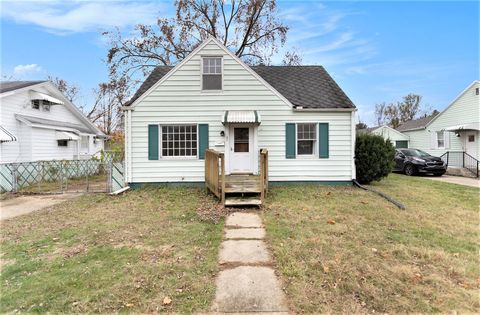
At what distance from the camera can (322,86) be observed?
12.0 metres

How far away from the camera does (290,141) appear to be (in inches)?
423

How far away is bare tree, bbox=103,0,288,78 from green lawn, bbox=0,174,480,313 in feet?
55.0

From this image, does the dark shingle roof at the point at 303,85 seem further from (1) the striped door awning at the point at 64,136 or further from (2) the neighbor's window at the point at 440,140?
(2) the neighbor's window at the point at 440,140

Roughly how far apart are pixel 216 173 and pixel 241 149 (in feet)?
8.58

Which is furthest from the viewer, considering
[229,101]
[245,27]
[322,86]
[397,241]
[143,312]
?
[245,27]

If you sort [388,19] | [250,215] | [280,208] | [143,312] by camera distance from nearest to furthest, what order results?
[143,312]
[250,215]
[280,208]
[388,19]

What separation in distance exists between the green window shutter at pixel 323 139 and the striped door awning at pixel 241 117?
8.22ft

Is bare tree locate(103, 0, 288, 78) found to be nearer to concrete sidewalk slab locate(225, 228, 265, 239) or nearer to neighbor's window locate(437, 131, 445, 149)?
neighbor's window locate(437, 131, 445, 149)

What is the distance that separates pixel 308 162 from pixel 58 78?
31.8 m

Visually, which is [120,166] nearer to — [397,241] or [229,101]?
[229,101]

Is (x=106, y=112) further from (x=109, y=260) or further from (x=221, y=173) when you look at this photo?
(x=109, y=260)

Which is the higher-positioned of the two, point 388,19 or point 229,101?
point 388,19

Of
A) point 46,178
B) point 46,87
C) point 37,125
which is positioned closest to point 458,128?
point 46,178

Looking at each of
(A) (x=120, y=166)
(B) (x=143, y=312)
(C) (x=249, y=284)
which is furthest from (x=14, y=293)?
(A) (x=120, y=166)
